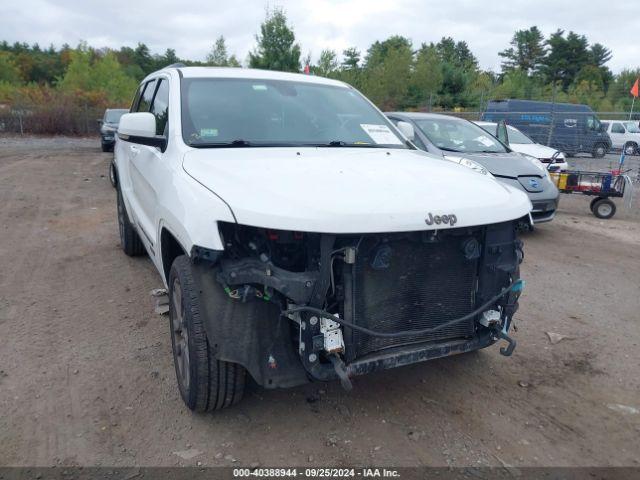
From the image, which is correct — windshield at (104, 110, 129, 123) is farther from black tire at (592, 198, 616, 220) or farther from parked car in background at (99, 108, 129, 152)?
black tire at (592, 198, 616, 220)

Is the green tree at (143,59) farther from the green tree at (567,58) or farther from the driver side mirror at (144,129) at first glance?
the driver side mirror at (144,129)

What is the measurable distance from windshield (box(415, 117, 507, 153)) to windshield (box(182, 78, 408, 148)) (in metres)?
4.02

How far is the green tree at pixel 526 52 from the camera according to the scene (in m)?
77.3

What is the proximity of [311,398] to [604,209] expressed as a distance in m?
7.78

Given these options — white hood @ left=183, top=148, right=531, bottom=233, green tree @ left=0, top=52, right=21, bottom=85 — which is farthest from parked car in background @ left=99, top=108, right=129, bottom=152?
green tree @ left=0, top=52, right=21, bottom=85

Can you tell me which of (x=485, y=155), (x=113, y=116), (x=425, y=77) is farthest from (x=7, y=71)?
(x=485, y=155)

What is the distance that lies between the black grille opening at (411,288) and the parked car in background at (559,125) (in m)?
17.2

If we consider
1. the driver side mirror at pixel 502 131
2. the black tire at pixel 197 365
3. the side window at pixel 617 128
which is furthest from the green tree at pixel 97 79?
the black tire at pixel 197 365

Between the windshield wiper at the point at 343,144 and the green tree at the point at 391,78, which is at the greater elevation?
the green tree at the point at 391,78

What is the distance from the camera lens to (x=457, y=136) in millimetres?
8453

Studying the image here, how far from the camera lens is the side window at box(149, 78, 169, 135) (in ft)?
12.5

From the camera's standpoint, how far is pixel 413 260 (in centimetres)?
275

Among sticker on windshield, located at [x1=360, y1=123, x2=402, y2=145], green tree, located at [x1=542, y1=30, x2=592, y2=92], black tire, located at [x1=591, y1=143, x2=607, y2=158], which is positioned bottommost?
black tire, located at [x1=591, y1=143, x2=607, y2=158]

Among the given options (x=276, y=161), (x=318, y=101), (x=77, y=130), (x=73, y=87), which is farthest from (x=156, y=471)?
(x=73, y=87)
